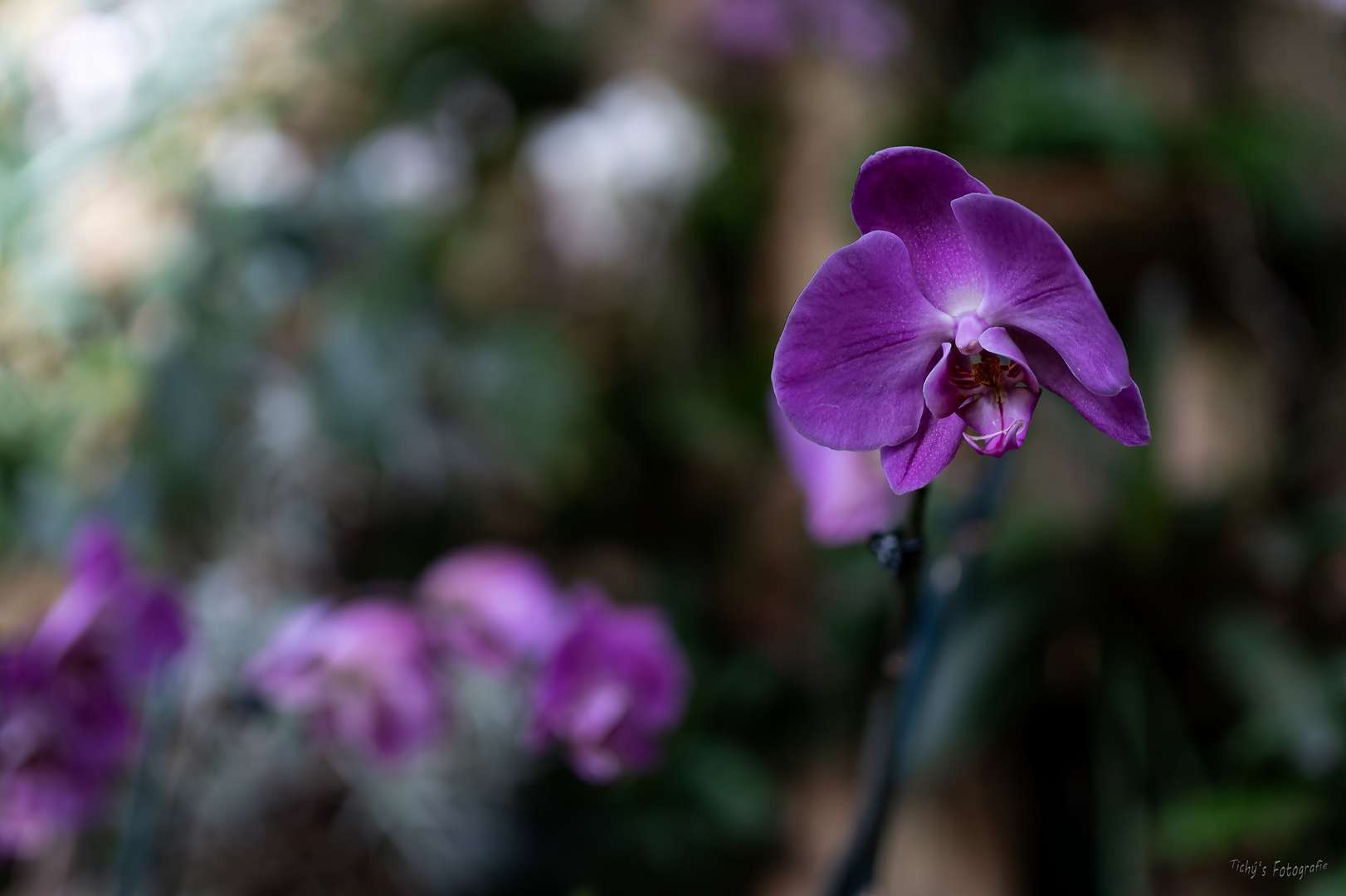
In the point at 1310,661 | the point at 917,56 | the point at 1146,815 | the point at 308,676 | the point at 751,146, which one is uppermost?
the point at 917,56

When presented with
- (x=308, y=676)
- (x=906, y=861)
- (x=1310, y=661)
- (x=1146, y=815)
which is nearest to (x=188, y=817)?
(x=308, y=676)

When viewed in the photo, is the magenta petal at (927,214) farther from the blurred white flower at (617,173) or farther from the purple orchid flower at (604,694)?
the blurred white flower at (617,173)

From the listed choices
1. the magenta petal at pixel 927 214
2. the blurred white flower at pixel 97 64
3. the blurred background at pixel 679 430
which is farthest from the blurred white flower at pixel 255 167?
the magenta petal at pixel 927 214

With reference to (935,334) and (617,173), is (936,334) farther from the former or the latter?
(617,173)

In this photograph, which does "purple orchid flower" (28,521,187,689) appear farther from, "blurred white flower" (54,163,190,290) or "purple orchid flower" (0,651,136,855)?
"blurred white flower" (54,163,190,290)

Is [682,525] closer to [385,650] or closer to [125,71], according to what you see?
[385,650]

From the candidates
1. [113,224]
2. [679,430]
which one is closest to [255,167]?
[113,224]
